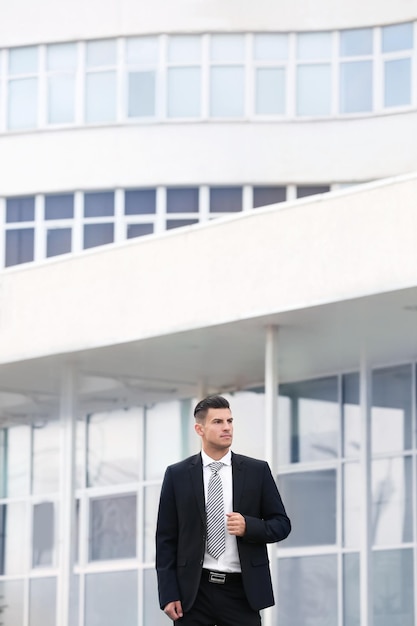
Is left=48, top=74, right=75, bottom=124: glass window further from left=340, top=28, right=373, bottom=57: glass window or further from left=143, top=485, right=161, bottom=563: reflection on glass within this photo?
left=143, top=485, right=161, bottom=563: reflection on glass

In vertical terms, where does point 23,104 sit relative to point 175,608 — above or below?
above

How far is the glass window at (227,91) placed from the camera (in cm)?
2733

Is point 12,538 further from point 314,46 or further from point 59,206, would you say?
point 314,46

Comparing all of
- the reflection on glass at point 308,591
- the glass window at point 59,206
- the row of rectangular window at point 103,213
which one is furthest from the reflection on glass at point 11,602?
the glass window at point 59,206

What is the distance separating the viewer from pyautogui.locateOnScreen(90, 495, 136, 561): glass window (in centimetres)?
2156

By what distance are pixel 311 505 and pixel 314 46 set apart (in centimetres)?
1084

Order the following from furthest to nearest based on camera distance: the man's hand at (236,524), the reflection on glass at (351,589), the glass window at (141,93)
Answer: the glass window at (141,93) < the reflection on glass at (351,589) < the man's hand at (236,524)

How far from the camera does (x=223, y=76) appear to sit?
2744cm

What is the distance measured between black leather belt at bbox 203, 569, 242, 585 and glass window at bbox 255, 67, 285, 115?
2045 centimetres

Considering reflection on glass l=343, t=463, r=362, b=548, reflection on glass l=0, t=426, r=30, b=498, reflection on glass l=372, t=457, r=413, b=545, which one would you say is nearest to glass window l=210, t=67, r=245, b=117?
reflection on glass l=0, t=426, r=30, b=498

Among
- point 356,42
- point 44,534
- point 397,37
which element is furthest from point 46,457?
point 397,37

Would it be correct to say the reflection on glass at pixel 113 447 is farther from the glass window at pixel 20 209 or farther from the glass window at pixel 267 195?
the glass window at pixel 20 209

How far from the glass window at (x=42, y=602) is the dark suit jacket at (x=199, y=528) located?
1507 cm

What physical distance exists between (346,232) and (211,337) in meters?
2.79
